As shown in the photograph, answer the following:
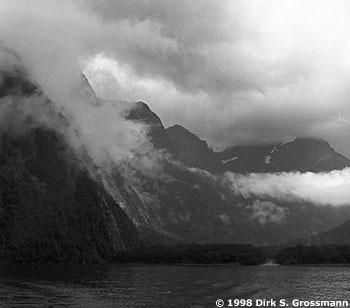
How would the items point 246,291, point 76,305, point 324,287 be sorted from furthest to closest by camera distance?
point 324,287 < point 246,291 < point 76,305

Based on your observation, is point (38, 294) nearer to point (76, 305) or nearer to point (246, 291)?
point (76, 305)

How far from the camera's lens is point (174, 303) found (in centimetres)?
11775

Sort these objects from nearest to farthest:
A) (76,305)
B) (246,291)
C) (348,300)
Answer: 1. (76,305)
2. (348,300)
3. (246,291)

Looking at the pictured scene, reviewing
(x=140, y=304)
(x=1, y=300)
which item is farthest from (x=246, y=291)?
(x=1, y=300)

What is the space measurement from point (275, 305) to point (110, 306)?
39.3 m

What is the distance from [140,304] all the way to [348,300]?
56947 millimetres

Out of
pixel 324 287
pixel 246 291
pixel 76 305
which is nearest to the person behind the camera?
pixel 76 305

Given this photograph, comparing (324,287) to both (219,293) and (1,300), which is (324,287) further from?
(1,300)

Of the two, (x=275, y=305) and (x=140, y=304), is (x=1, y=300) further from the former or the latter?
(x=275, y=305)

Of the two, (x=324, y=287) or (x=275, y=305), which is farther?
(x=324, y=287)

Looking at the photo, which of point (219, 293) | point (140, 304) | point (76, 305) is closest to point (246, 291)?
point (219, 293)

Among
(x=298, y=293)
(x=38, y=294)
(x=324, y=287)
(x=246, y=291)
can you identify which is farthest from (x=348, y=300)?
(x=38, y=294)

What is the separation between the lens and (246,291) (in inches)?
5817

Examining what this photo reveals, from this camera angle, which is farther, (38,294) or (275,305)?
(38,294)
